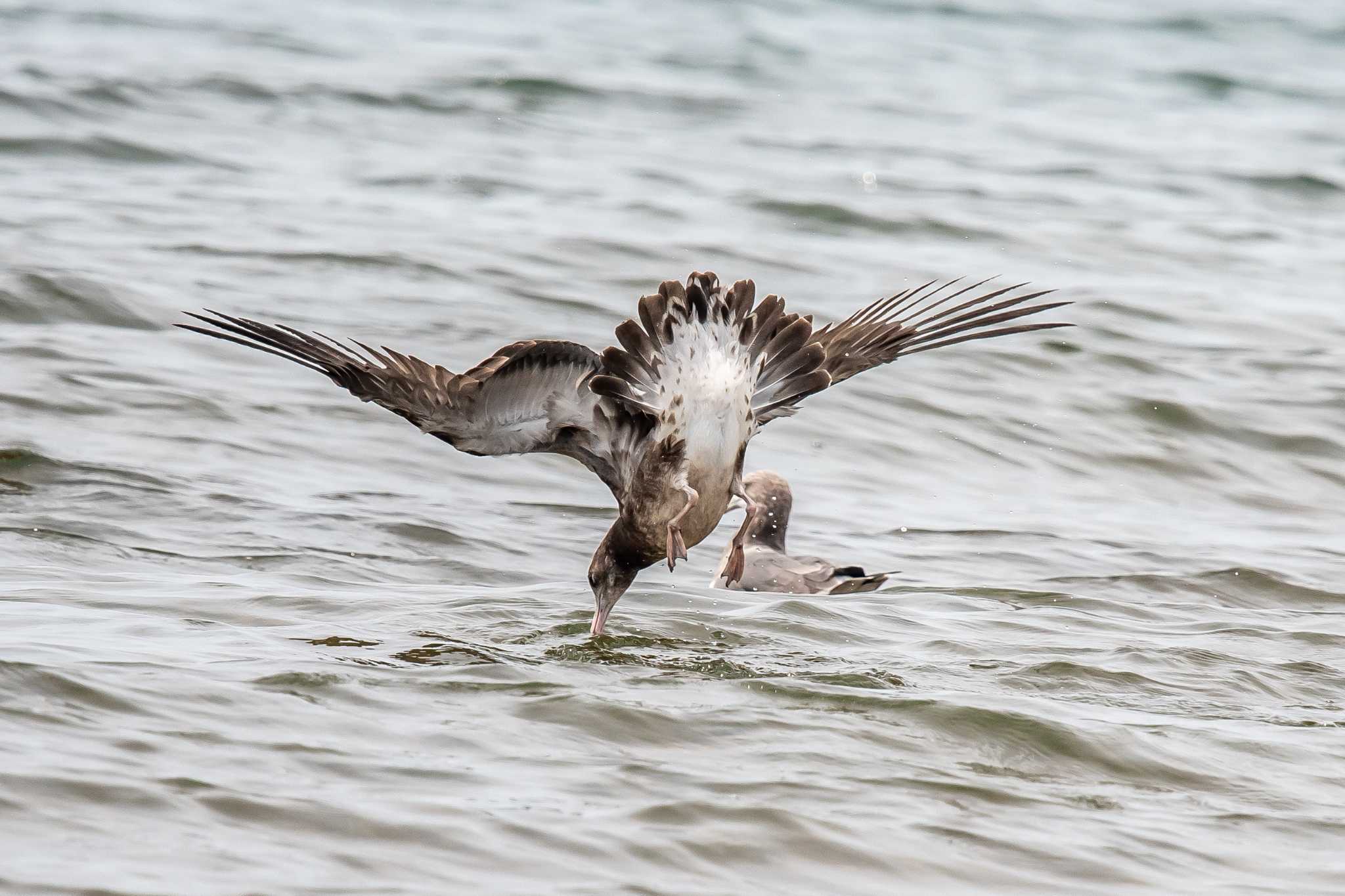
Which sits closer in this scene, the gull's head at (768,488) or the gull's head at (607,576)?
the gull's head at (607,576)

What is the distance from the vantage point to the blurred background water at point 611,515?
4598 millimetres

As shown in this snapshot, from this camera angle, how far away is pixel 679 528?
21.5 ft

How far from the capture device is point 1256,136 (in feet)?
72.0

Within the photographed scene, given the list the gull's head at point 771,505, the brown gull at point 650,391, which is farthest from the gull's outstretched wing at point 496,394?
the gull's head at point 771,505

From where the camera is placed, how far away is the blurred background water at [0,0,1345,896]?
4598 mm

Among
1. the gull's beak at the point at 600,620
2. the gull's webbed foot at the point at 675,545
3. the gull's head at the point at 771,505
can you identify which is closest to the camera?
the gull's webbed foot at the point at 675,545

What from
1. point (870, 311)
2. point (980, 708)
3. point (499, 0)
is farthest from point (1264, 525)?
point (499, 0)

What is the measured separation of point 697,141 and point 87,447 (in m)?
10.8

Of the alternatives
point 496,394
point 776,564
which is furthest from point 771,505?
point 496,394

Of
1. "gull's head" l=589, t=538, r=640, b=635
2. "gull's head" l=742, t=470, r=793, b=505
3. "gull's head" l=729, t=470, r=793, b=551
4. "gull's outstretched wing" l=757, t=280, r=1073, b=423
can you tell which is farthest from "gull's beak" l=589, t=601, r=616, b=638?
"gull's head" l=742, t=470, r=793, b=505

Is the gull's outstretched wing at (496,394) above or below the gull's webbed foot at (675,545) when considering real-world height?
above

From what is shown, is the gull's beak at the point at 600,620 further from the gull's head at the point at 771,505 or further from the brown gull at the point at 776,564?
the gull's head at the point at 771,505

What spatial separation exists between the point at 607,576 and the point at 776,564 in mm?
1364

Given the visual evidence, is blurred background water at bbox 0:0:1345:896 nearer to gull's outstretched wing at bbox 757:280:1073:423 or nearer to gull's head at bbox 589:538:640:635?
gull's head at bbox 589:538:640:635
